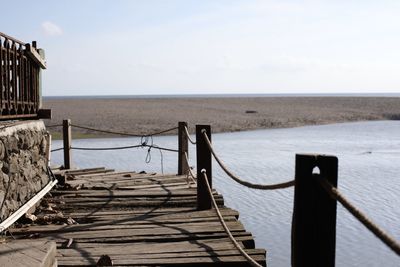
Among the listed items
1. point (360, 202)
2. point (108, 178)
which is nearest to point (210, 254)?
point (108, 178)

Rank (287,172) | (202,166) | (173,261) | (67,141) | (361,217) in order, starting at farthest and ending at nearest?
(287,172)
(67,141)
(202,166)
(173,261)
(361,217)

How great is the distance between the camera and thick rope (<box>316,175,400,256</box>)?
225cm

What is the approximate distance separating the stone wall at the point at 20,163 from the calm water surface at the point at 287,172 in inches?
155

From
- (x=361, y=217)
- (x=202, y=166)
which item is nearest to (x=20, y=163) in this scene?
(x=202, y=166)

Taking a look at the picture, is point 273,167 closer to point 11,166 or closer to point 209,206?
point 209,206

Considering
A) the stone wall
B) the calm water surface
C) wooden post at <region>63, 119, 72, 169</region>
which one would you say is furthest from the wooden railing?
the calm water surface

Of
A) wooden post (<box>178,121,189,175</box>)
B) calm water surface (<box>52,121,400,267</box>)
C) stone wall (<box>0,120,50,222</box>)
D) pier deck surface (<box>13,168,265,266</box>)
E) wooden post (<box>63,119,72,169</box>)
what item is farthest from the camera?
wooden post (<box>63,119,72,169</box>)

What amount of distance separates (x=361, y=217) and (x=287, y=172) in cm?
1625

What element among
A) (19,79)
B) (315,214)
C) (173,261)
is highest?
(19,79)

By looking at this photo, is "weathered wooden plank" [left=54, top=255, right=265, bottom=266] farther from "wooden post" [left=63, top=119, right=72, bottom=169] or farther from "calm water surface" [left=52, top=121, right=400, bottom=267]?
"wooden post" [left=63, top=119, right=72, bottom=169]

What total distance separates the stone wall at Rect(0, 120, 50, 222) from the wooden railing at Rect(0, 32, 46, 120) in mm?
225

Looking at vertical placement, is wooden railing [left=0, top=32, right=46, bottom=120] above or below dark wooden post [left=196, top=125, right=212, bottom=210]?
above

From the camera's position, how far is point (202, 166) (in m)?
7.70

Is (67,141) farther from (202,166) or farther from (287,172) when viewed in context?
(287,172)
